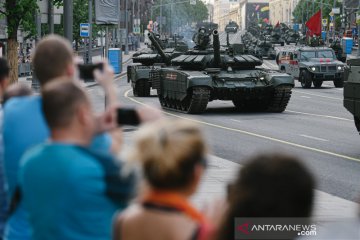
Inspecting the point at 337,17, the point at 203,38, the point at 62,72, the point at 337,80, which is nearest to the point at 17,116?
the point at 62,72

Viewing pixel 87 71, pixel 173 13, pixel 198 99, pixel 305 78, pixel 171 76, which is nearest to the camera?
pixel 87 71

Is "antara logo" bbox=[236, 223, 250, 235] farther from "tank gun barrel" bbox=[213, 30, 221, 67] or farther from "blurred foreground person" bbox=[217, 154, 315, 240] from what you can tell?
"tank gun barrel" bbox=[213, 30, 221, 67]

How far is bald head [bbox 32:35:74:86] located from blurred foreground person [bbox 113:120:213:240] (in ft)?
5.43

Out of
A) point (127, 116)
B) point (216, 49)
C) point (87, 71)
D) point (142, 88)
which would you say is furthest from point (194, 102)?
point (127, 116)

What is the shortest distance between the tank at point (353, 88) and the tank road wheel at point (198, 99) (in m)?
9.32

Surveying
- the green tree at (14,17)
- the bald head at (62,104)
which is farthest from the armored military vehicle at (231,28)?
the bald head at (62,104)

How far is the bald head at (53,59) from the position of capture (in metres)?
5.16

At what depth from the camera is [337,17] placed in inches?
4897

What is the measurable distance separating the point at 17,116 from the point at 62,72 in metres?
0.34

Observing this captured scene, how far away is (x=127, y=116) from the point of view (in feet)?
14.7

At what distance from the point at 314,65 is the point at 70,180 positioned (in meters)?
39.0

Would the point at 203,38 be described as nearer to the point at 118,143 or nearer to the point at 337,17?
A: the point at 118,143

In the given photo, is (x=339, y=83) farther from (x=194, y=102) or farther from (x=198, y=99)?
(x=198, y=99)

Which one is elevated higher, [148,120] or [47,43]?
[47,43]
